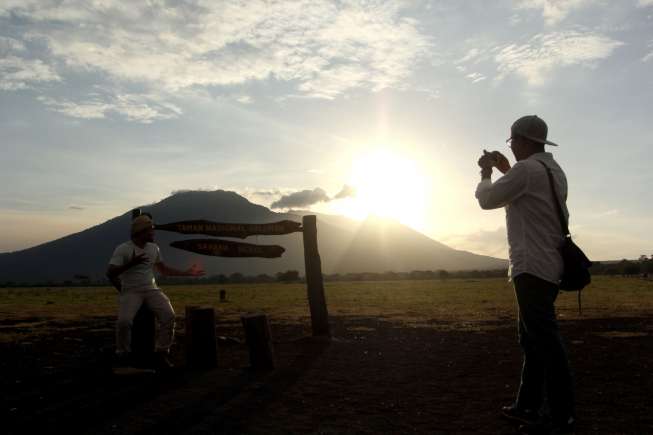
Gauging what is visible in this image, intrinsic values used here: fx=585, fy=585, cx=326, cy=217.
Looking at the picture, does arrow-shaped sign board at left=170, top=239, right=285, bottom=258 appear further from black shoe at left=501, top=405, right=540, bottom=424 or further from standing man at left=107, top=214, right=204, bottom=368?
black shoe at left=501, top=405, right=540, bottom=424

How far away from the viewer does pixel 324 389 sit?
7.72m

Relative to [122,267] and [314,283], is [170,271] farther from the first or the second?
[314,283]

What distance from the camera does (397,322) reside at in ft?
58.6

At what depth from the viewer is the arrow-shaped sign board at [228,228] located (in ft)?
37.8

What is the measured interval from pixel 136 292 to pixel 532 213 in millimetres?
5984

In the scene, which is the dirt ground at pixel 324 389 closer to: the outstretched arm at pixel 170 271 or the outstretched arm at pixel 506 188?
the outstretched arm at pixel 170 271

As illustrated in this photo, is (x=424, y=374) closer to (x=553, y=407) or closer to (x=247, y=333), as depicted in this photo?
(x=247, y=333)

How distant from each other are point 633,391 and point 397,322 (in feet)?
35.1

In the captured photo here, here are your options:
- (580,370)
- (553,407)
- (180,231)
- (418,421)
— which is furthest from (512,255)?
(180,231)

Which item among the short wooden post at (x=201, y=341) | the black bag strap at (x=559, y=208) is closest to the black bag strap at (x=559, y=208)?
the black bag strap at (x=559, y=208)

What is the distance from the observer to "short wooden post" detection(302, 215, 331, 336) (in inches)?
481

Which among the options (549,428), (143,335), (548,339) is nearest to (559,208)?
(548,339)

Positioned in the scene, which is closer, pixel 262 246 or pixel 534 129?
pixel 534 129

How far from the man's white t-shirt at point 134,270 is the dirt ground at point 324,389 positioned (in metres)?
1.35
